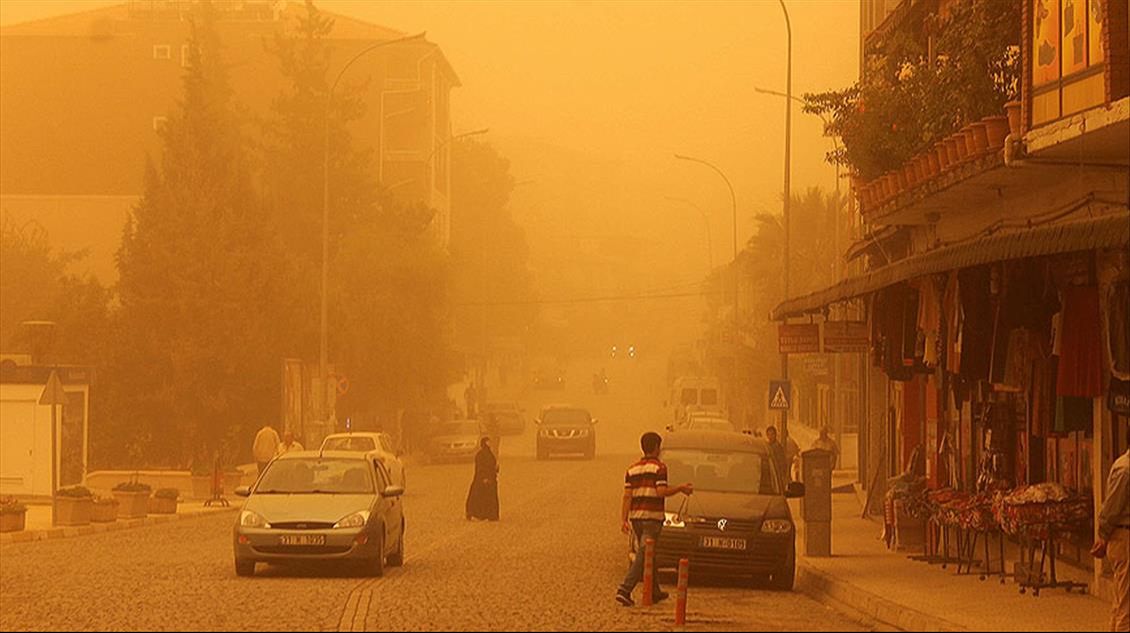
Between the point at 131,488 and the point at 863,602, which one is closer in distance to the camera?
the point at 863,602

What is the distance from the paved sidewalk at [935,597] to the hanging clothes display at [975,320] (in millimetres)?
2473

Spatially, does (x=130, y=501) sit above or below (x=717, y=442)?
below

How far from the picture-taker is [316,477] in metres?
23.3

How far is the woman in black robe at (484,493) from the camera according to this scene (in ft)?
115

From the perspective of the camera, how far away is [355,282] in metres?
70.6

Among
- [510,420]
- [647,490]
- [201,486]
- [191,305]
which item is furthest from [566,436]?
[647,490]

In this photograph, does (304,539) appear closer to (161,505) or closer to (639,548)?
(639,548)

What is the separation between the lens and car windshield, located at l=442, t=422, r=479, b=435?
223 ft

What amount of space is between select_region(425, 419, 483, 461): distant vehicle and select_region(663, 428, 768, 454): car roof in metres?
42.9

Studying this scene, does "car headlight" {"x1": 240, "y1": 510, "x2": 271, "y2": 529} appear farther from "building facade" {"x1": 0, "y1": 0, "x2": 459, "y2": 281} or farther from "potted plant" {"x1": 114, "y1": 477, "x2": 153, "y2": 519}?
"building facade" {"x1": 0, "y1": 0, "x2": 459, "y2": 281}

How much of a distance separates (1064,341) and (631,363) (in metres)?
166

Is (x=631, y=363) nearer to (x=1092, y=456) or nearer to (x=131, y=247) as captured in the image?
(x=131, y=247)

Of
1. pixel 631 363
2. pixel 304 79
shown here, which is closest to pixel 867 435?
pixel 304 79

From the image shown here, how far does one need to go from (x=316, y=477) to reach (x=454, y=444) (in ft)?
144
